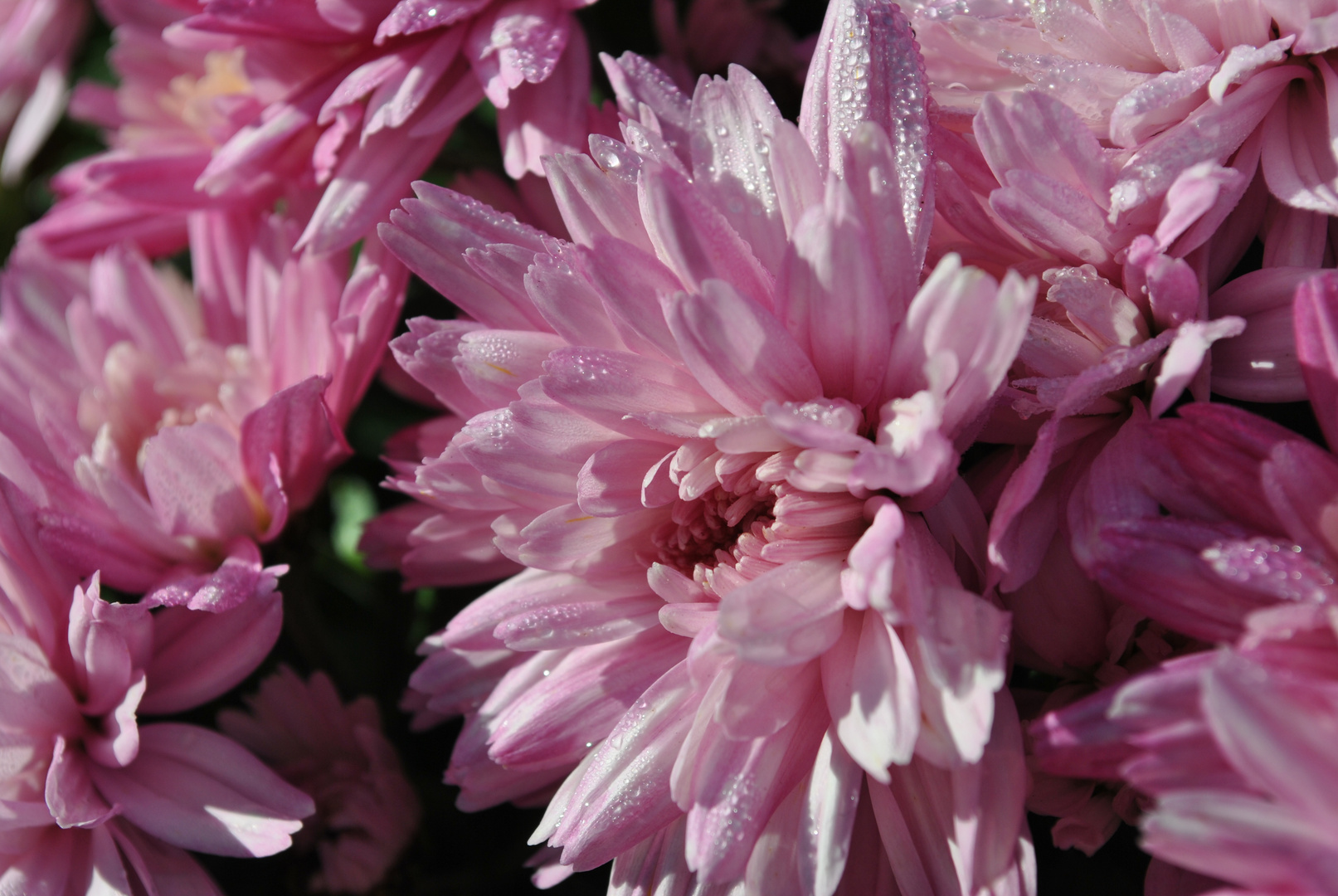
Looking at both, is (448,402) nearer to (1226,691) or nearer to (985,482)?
Result: (985,482)

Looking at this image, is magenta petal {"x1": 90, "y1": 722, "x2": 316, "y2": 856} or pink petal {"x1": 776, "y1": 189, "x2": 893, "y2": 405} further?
magenta petal {"x1": 90, "y1": 722, "x2": 316, "y2": 856}

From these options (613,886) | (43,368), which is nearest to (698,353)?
(613,886)

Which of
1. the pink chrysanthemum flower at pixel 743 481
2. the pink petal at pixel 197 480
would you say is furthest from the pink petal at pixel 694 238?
the pink petal at pixel 197 480

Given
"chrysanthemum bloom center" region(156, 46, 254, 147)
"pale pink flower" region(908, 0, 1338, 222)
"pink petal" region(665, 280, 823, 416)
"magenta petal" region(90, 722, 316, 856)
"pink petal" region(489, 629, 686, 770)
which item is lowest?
"magenta petal" region(90, 722, 316, 856)

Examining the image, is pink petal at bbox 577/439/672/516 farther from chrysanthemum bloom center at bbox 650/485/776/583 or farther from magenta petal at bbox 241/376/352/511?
magenta petal at bbox 241/376/352/511

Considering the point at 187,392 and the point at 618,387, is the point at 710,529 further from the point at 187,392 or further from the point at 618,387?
the point at 187,392

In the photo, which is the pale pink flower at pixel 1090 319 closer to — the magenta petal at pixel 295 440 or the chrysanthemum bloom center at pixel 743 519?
the chrysanthemum bloom center at pixel 743 519

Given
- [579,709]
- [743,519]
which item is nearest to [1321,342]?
[743,519]

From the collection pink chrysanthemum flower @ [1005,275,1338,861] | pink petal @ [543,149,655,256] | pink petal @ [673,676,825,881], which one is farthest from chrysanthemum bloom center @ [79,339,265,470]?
pink chrysanthemum flower @ [1005,275,1338,861]
